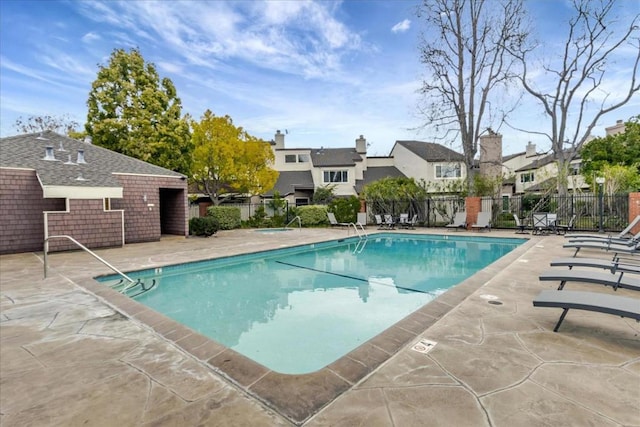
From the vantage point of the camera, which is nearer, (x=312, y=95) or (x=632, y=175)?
(x=632, y=175)

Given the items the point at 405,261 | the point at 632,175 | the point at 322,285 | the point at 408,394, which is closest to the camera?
the point at 408,394

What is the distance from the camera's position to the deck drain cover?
342 centimetres

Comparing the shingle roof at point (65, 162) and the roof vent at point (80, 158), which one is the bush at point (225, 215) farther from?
→ the roof vent at point (80, 158)

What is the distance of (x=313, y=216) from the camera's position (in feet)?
74.6

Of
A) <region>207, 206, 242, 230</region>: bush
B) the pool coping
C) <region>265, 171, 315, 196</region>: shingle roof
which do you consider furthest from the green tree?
the pool coping

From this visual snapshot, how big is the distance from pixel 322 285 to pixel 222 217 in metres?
13.6

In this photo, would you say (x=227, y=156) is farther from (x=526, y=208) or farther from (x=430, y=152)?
(x=526, y=208)

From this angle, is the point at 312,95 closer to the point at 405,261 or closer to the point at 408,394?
the point at 405,261

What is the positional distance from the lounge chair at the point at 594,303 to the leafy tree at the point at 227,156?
63.6ft

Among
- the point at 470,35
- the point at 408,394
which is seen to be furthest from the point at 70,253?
the point at 470,35

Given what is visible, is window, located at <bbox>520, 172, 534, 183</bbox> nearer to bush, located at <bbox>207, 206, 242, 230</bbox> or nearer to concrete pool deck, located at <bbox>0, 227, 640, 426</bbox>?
bush, located at <bbox>207, 206, 242, 230</bbox>

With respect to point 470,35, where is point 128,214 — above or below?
below

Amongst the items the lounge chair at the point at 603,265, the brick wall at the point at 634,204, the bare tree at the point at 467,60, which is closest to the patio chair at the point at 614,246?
the lounge chair at the point at 603,265

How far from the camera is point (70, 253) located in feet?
36.7
